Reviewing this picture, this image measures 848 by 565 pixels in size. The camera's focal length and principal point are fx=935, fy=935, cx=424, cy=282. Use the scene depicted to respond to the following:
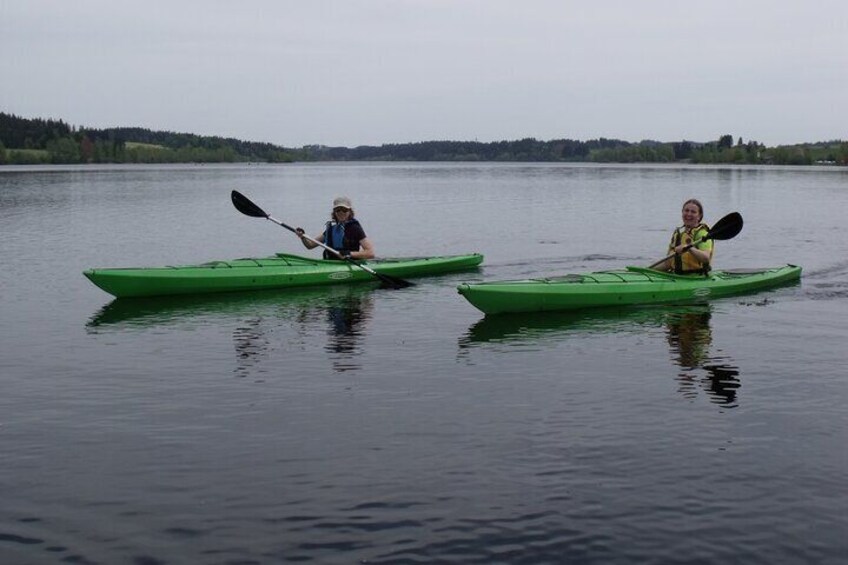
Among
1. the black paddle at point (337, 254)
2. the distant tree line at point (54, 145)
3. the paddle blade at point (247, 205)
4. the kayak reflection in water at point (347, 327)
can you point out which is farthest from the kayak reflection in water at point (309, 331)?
the distant tree line at point (54, 145)

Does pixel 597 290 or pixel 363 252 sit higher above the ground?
pixel 363 252

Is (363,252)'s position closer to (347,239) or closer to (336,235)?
(347,239)

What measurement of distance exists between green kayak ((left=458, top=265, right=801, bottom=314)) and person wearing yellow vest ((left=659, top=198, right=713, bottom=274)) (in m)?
0.27

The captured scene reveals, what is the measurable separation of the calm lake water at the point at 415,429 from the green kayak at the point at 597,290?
1.11ft

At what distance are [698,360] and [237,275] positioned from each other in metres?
8.72

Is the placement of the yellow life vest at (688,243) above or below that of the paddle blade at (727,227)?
below

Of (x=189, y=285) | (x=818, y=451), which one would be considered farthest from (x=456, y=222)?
(x=818, y=451)

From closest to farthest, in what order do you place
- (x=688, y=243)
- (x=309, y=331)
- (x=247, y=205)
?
(x=309, y=331)
(x=688, y=243)
(x=247, y=205)

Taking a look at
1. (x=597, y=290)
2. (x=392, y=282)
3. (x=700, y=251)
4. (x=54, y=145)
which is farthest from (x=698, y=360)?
(x=54, y=145)

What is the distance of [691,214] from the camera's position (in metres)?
15.6

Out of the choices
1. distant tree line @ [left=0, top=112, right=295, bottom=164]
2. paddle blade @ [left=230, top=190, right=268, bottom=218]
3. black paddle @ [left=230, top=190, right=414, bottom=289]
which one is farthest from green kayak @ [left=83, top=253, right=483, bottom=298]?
distant tree line @ [left=0, top=112, right=295, bottom=164]

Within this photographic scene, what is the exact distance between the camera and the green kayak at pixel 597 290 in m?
14.6

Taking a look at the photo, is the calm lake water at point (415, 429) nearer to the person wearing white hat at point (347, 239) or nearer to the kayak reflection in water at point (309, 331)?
the kayak reflection in water at point (309, 331)

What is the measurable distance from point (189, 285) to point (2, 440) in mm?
8331
